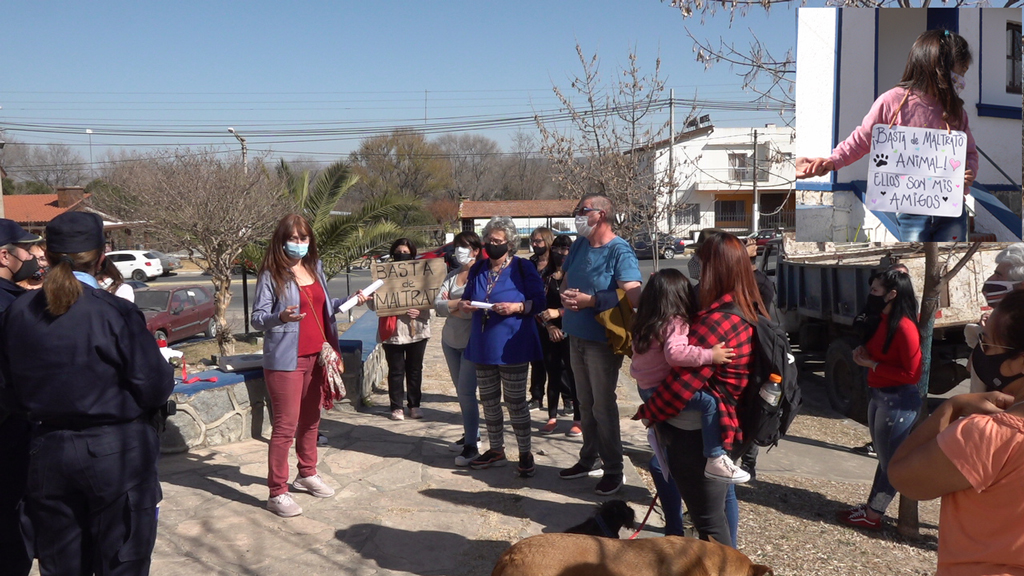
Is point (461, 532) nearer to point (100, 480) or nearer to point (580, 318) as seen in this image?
point (580, 318)

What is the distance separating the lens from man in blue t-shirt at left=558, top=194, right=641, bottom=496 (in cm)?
457

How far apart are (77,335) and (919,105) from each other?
4076 mm

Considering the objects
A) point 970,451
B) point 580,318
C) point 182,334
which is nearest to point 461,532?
point 580,318

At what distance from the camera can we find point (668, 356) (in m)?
3.36

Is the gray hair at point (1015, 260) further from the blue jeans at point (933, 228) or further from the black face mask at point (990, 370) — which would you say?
the black face mask at point (990, 370)

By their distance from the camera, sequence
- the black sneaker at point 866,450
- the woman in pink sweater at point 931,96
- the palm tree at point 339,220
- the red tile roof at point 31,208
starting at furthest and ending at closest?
the red tile roof at point 31,208
the palm tree at point 339,220
the black sneaker at point 866,450
the woman in pink sweater at point 931,96

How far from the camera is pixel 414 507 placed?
4691mm

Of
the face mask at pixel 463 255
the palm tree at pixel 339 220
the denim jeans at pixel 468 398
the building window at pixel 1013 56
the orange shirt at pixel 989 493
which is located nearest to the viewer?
the orange shirt at pixel 989 493

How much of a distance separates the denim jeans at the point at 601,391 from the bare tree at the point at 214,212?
7.15 metres

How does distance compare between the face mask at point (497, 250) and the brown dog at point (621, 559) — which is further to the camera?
the face mask at point (497, 250)

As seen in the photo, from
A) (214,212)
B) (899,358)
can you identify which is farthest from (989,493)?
(214,212)

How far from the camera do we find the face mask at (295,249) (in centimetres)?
461

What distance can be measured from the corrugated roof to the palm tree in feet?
110

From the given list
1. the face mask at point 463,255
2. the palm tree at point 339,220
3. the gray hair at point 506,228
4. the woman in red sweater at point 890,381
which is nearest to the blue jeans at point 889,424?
the woman in red sweater at point 890,381
